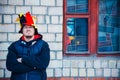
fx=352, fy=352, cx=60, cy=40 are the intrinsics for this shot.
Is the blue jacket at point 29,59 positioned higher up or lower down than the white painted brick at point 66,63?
higher up

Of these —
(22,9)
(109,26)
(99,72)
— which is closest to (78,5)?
(109,26)

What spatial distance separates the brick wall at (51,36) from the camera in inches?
209

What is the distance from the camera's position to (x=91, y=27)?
5500 mm

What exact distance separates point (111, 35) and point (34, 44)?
1.87 metres

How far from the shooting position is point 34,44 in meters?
4.12

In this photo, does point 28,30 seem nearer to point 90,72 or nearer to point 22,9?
point 22,9

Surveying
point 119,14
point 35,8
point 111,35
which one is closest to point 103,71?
point 111,35

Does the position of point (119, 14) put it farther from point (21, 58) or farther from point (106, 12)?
point (21, 58)

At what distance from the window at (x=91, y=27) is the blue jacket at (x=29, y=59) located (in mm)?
1398

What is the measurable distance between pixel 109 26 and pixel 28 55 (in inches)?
75.4

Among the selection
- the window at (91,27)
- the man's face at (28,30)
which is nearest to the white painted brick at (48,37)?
the window at (91,27)

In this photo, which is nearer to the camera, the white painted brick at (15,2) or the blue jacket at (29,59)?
the blue jacket at (29,59)

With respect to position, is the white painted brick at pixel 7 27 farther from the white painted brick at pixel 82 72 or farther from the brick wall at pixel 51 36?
the white painted brick at pixel 82 72

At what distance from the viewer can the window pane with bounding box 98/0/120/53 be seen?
5562 millimetres
